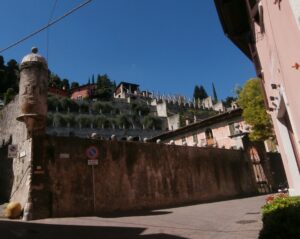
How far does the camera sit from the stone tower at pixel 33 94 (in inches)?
406

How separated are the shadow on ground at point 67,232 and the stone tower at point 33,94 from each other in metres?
3.87

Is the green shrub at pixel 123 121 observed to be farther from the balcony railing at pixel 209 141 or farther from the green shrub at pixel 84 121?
the balcony railing at pixel 209 141

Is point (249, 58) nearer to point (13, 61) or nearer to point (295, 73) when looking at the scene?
point (295, 73)

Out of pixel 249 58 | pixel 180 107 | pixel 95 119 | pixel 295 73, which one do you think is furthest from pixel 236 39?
pixel 180 107

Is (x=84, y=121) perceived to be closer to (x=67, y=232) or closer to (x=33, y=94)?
(x=33, y=94)

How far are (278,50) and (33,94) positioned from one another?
8.45 metres

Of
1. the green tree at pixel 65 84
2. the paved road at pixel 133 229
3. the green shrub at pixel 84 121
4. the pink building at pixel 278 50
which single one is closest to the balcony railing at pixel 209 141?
the pink building at pixel 278 50

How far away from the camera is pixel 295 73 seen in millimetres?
4617

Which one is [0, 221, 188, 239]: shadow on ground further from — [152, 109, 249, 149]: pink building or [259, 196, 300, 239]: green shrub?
[152, 109, 249, 149]: pink building

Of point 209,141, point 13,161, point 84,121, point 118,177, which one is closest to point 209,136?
point 209,141

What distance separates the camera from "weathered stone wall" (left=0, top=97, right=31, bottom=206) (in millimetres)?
9594

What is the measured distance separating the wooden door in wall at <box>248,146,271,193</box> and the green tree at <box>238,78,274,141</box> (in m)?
1.19

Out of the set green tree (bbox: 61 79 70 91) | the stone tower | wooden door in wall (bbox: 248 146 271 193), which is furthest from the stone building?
the stone tower

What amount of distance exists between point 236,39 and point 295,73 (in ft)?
21.2
